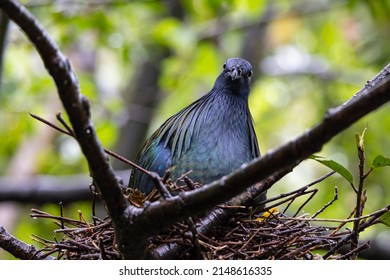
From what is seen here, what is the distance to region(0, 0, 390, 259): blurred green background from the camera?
8.59 m

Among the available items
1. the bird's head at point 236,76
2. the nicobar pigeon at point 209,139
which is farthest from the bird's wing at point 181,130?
the bird's head at point 236,76

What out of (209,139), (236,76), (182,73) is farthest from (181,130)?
(182,73)

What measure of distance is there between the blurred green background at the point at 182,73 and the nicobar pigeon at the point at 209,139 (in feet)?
8.23

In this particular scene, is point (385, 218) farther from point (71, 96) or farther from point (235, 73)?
point (71, 96)

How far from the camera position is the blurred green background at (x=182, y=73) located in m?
8.59

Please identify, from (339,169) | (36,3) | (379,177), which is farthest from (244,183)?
(379,177)

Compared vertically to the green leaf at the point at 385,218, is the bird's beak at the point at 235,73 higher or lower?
higher

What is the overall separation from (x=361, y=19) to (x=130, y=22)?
5.47 metres

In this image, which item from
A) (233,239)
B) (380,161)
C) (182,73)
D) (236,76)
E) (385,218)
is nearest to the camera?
(380,161)

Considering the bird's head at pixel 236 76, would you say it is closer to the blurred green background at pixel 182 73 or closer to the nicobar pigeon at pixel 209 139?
the nicobar pigeon at pixel 209 139

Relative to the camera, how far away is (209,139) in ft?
15.4

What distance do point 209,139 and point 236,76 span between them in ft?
1.58

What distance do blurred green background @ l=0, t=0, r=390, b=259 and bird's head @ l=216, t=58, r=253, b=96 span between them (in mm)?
2419

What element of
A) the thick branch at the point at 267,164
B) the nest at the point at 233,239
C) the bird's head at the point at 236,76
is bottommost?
the thick branch at the point at 267,164
